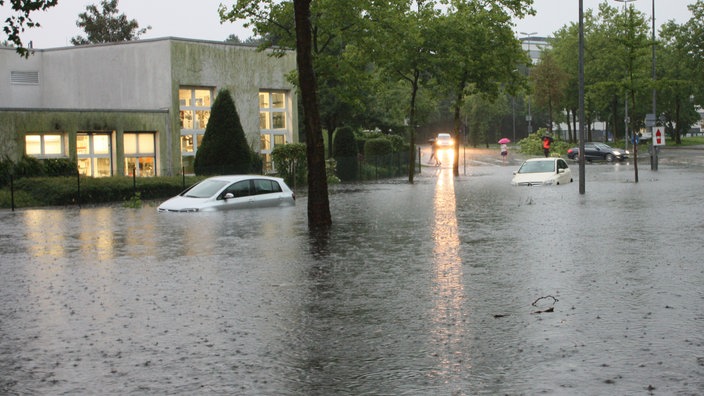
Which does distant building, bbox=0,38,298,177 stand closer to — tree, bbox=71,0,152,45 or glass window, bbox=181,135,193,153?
glass window, bbox=181,135,193,153

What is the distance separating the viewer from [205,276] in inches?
545

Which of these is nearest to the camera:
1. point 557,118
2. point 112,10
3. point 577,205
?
point 577,205

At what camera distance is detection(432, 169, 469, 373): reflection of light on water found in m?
8.29

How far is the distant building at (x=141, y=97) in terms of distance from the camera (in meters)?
40.8

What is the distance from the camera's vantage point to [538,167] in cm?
4138

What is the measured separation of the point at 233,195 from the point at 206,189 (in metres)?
1.36

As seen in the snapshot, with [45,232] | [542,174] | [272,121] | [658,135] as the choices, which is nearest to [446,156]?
[658,135]

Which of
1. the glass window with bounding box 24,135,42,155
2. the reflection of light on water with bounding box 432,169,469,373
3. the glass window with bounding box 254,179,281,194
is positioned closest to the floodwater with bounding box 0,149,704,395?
the reflection of light on water with bounding box 432,169,469,373

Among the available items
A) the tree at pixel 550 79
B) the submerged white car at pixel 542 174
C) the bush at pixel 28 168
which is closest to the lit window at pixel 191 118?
the bush at pixel 28 168

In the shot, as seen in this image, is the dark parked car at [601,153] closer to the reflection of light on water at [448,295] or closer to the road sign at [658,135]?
the road sign at [658,135]

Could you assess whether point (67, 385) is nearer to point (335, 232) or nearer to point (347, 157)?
point (335, 232)

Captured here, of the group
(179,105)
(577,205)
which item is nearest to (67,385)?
(577,205)

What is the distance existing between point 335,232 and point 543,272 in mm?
8243

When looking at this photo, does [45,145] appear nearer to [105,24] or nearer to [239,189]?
[239,189]
